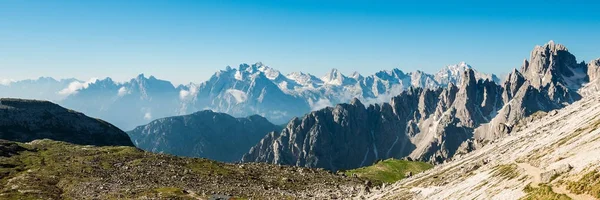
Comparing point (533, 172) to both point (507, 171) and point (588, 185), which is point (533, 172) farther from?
point (588, 185)

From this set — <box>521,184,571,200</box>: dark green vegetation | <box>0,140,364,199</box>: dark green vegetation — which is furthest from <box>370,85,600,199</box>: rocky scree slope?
<box>0,140,364,199</box>: dark green vegetation

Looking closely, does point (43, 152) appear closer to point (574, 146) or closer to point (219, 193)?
point (219, 193)

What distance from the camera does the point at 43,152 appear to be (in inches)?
5359

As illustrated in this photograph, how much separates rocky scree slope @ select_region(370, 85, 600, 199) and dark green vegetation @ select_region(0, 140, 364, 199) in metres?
21.3

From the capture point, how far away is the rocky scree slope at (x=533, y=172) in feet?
131

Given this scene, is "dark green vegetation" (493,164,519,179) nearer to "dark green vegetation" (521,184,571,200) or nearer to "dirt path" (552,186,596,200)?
"dark green vegetation" (521,184,571,200)

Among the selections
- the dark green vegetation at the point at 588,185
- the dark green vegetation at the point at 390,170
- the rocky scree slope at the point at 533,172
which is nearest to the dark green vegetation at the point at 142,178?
the rocky scree slope at the point at 533,172

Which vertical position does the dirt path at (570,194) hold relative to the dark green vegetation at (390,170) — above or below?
above

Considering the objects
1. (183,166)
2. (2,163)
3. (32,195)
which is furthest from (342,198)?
(2,163)

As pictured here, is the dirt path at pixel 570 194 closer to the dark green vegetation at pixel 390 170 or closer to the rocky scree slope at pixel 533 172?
the rocky scree slope at pixel 533 172

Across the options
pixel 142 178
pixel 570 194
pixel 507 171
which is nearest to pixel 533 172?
pixel 507 171

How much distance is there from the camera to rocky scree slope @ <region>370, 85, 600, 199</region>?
3984 centimetres

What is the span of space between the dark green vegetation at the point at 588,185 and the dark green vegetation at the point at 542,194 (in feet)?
4.43

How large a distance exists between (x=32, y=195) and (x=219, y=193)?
35.8m
